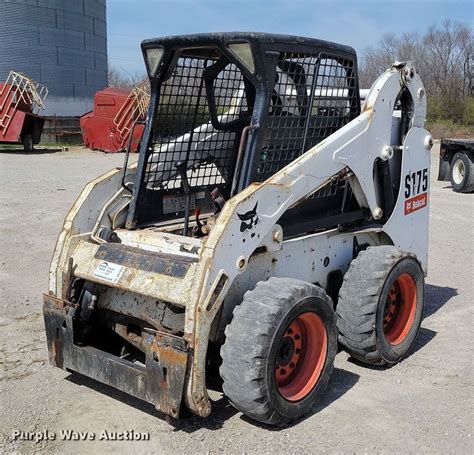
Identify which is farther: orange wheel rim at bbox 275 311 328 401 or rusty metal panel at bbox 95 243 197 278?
orange wheel rim at bbox 275 311 328 401

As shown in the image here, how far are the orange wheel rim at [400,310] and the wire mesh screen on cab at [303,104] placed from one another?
3.89ft

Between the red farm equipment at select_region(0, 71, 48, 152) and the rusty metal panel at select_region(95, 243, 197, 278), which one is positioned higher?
the red farm equipment at select_region(0, 71, 48, 152)

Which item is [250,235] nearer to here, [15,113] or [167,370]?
[167,370]

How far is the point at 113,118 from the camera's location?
69.3ft

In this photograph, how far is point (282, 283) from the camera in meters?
3.81

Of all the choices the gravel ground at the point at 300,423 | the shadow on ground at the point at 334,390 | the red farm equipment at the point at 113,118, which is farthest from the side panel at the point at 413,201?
the red farm equipment at the point at 113,118

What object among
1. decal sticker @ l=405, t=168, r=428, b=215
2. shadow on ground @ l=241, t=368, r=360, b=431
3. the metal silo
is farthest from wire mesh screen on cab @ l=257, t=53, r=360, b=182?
the metal silo

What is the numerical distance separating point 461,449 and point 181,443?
148 cm

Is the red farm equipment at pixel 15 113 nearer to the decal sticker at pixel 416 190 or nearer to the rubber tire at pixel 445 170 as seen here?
the rubber tire at pixel 445 170

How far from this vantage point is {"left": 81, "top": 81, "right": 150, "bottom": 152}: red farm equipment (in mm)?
20312

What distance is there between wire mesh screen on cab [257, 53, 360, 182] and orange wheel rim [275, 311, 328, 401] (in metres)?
0.98

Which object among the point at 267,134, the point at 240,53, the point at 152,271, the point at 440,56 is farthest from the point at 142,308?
the point at 440,56

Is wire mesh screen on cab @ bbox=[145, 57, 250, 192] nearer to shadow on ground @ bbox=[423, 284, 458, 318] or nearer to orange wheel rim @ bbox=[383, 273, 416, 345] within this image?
orange wheel rim @ bbox=[383, 273, 416, 345]

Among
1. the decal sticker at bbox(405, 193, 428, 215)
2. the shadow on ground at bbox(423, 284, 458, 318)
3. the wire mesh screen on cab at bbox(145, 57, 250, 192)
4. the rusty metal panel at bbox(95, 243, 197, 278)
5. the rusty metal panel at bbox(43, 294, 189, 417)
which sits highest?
the wire mesh screen on cab at bbox(145, 57, 250, 192)
